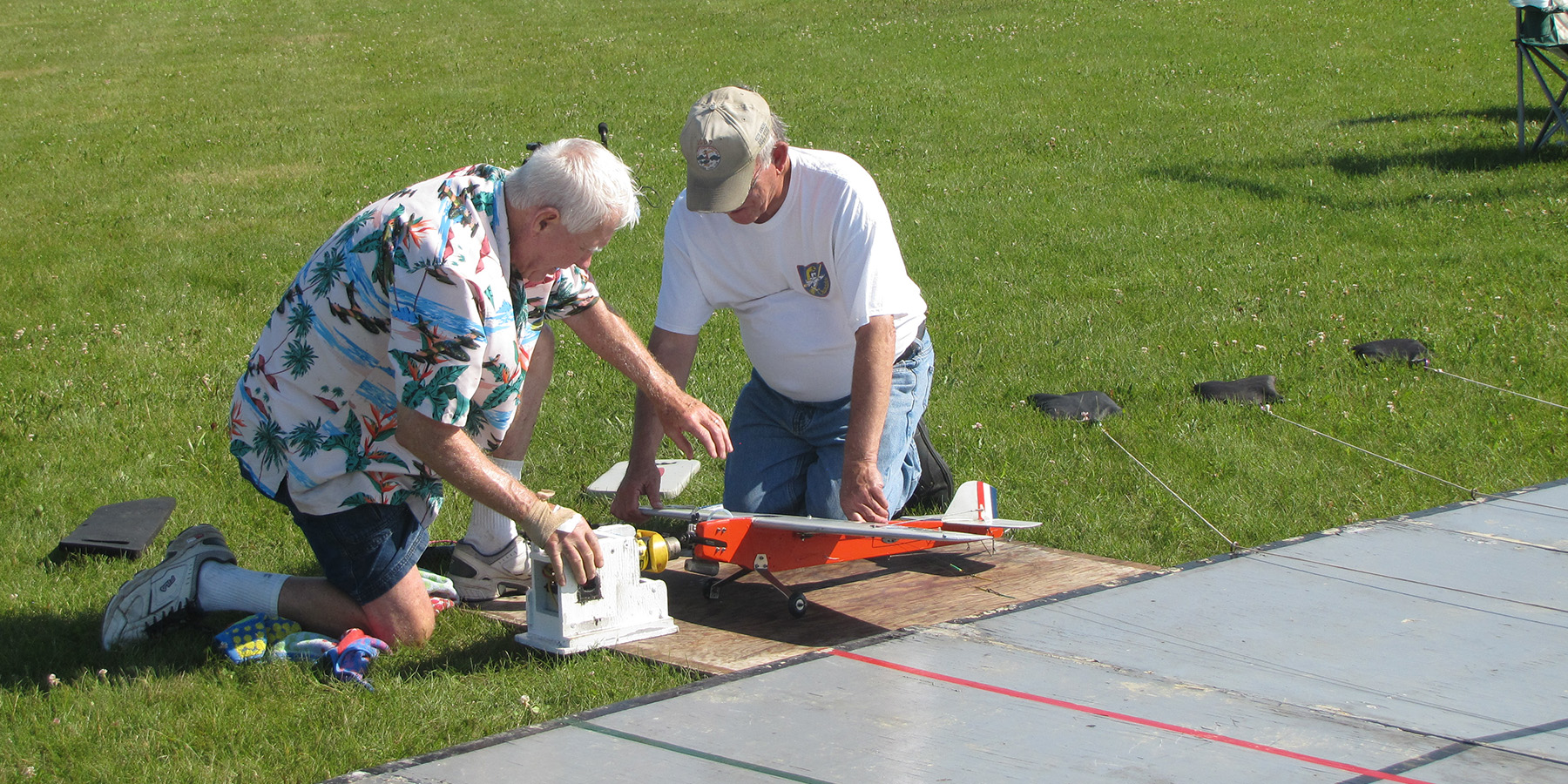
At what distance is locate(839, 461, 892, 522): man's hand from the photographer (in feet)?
11.4

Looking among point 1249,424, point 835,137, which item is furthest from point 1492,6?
point 1249,424

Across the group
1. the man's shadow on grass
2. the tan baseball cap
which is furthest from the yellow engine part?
the man's shadow on grass

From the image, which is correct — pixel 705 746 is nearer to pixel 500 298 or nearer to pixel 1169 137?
pixel 500 298

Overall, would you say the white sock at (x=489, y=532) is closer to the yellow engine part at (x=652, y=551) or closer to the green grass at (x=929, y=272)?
the green grass at (x=929, y=272)

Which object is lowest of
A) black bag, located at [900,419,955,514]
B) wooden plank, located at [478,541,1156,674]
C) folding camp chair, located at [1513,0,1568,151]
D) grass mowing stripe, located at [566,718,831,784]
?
wooden plank, located at [478,541,1156,674]

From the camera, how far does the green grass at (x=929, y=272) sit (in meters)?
3.27

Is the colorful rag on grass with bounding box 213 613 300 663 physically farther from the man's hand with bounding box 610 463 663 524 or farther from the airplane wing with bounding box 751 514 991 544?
the airplane wing with bounding box 751 514 991 544

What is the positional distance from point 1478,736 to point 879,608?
1503 millimetres

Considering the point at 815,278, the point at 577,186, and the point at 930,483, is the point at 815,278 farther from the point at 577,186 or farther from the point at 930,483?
the point at 577,186

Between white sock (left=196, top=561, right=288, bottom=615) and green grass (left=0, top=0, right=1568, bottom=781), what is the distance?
138 millimetres

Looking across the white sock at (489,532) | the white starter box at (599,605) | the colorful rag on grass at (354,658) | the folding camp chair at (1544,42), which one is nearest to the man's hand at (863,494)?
the white starter box at (599,605)

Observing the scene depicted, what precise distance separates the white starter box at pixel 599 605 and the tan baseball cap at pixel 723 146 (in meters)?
0.90

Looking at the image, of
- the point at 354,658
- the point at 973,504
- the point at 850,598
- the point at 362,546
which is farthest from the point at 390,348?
the point at 973,504

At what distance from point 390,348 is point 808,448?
167 cm
